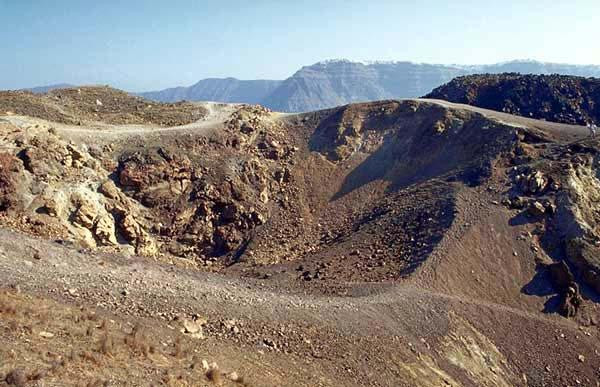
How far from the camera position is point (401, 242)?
2695cm

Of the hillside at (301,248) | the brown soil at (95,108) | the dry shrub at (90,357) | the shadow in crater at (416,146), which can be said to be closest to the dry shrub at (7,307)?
the hillside at (301,248)

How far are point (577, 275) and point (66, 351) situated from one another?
24133 millimetres

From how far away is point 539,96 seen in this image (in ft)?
164

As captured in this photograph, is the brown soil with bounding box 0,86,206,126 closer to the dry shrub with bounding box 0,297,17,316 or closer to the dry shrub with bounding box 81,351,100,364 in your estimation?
the dry shrub with bounding box 0,297,17,316

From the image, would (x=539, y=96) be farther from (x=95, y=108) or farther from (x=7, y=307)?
(x=7, y=307)

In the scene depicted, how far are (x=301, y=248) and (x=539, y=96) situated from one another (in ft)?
111

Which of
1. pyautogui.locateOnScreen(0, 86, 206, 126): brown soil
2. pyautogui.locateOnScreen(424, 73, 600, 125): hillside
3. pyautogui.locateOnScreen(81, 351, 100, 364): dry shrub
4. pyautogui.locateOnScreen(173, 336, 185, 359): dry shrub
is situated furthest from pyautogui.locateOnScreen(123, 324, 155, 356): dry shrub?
pyautogui.locateOnScreen(424, 73, 600, 125): hillside

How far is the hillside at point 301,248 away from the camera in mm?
14453

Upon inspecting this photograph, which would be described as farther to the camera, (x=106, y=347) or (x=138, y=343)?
(x=138, y=343)

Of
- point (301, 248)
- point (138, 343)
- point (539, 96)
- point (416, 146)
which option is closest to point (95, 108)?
point (301, 248)

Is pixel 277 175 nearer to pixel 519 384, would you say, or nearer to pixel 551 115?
pixel 519 384

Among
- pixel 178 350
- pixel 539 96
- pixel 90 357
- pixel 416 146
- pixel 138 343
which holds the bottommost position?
pixel 178 350

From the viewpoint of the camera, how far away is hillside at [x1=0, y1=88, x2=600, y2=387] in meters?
14.5

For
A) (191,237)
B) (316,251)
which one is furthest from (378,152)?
(191,237)
